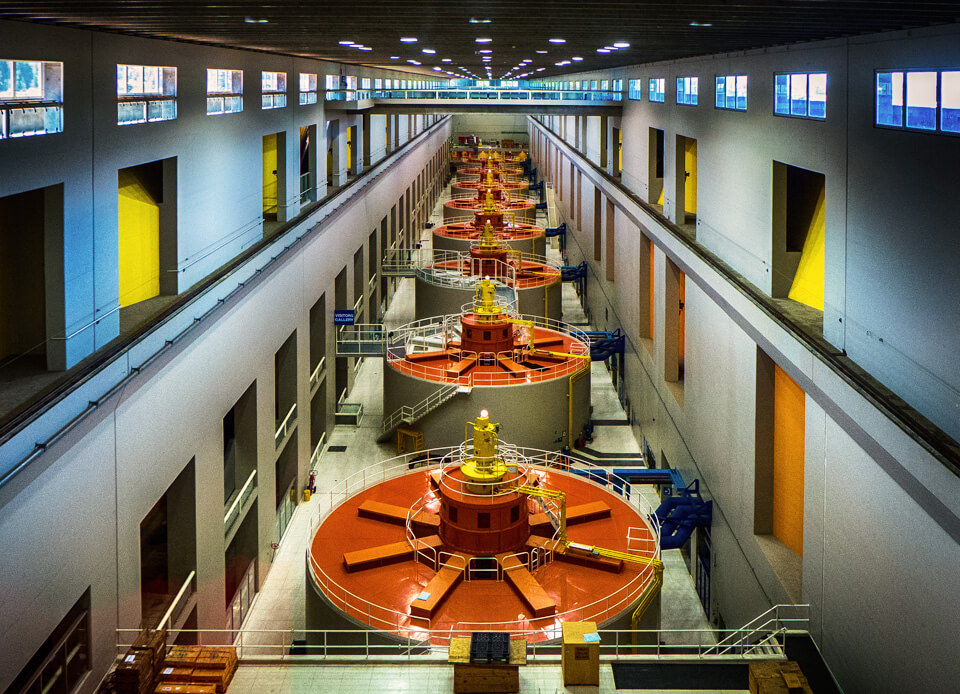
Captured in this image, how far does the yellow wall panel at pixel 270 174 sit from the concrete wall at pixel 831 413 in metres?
10.9

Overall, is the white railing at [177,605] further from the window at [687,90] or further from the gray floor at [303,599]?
the window at [687,90]

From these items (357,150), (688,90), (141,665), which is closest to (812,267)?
(688,90)

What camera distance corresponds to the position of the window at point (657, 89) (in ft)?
83.9

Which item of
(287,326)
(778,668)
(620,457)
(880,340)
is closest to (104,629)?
(778,668)

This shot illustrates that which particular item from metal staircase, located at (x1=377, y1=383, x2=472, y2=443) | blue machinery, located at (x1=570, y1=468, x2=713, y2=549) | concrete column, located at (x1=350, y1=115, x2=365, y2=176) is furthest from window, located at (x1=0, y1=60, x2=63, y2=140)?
concrete column, located at (x1=350, y1=115, x2=365, y2=176)

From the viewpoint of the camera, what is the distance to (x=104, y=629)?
11664mm

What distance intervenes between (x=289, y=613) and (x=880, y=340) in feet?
41.2

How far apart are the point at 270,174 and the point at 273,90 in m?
3.60

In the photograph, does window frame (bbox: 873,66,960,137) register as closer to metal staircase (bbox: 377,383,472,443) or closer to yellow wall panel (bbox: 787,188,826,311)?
yellow wall panel (bbox: 787,188,826,311)

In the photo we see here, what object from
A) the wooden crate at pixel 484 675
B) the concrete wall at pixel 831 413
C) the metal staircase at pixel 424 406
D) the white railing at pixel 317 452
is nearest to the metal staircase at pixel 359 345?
the white railing at pixel 317 452

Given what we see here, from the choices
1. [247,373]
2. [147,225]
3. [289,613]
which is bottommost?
[289,613]

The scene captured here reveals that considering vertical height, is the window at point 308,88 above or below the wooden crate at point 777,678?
above

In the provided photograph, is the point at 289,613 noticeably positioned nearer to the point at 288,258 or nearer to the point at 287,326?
the point at 287,326

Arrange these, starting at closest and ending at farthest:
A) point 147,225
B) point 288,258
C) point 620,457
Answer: point 147,225, point 288,258, point 620,457
